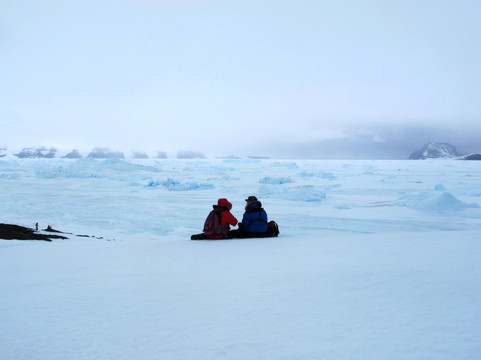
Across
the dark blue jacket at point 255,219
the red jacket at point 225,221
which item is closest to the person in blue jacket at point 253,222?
the dark blue jacket at point 255,219

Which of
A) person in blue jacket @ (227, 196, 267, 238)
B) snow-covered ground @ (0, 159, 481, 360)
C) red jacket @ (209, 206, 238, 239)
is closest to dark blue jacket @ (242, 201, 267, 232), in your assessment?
person in blue jacket @ (227, 196, 267, 238)

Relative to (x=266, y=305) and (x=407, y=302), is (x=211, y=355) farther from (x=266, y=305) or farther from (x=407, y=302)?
(x=407, y=302)

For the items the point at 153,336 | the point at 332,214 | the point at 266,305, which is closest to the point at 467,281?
the point at 266,305

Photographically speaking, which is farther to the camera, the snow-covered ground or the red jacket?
the red jacket

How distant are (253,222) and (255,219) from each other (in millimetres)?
57

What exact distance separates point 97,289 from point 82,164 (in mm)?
34098

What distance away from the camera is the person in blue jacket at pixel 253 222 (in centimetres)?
500

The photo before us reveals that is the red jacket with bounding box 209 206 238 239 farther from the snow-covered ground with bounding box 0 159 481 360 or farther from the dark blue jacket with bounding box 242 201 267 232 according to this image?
the snow-covered ground with bounding box 0 159 481 360

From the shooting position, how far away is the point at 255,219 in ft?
16.4

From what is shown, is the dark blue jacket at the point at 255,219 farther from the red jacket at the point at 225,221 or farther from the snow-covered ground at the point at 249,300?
the snow-covered ground at the point at 249,300

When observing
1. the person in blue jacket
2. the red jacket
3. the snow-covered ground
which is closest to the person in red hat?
the red jacket

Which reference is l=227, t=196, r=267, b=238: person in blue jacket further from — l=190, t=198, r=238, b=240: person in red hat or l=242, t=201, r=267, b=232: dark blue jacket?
l=190, t=198, r=238, b=240: person in red hat

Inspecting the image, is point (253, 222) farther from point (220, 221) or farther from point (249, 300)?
point (249, 300)

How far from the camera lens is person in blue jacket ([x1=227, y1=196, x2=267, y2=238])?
197 inches
